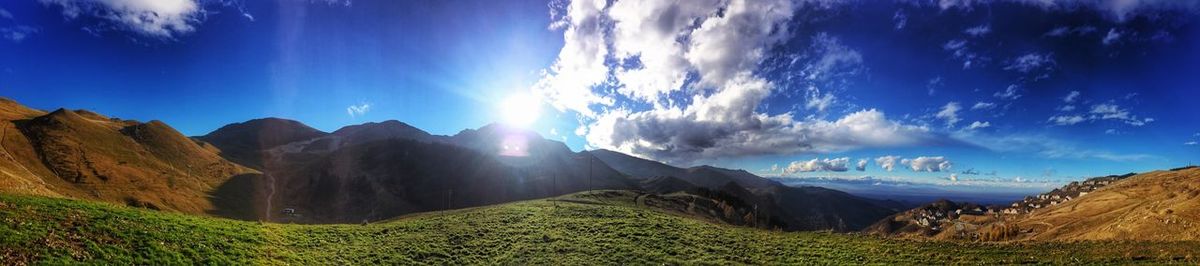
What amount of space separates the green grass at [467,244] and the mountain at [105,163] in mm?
55732

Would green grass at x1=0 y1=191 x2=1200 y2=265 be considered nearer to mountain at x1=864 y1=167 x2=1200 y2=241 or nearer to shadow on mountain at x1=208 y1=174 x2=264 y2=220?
mountain at x1=864 y1=167 x2=1200 y2=241

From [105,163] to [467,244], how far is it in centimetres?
11920

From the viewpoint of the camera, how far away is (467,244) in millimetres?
46531

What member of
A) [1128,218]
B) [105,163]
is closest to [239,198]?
[105,163]

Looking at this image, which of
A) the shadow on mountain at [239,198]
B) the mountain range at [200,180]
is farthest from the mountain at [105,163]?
the shadow on mountain at [239,198]

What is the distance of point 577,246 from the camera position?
46500 mm

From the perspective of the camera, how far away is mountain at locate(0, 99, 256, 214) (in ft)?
312

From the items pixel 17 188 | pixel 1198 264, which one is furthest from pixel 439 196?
pixel 1198 264

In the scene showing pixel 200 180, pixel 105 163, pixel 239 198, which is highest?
pixel 105 163

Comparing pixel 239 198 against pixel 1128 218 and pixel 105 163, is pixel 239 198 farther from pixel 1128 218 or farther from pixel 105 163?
pixel 1128 218

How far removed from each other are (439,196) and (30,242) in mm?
160044

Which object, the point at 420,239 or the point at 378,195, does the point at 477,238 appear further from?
the point at 378,195

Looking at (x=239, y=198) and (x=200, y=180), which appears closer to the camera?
(x=239, y=198)

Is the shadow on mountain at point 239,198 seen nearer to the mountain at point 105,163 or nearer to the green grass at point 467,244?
the mountain at point 105,163
